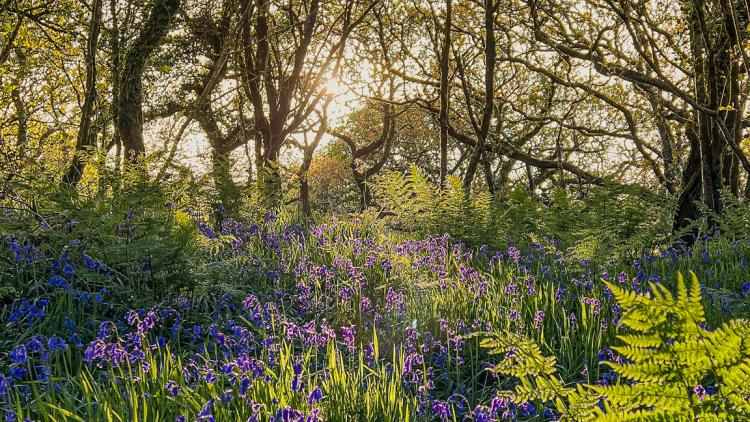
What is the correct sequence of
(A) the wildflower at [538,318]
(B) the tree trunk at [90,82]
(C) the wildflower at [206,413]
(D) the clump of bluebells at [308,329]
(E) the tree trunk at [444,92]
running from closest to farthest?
(C) the wildflower at [206,413] < (D) the clump of bluebells at [308,329] < (A) the wildflower at [538,318] < (B) the tree trunk at [90,82] < (E) the tree trunk at [444,92]

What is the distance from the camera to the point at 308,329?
2965 millimetres

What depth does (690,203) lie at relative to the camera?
7395mm

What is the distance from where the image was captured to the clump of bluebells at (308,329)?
256cm

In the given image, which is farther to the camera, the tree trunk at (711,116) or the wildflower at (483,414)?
the tree trunk at (711,116)

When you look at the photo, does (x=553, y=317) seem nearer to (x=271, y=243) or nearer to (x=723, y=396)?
(x=723, y=396)

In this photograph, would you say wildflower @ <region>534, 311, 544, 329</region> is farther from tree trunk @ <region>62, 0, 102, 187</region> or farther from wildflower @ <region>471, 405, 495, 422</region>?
tree trunk @ <region>62, 0, 102, 187</region>

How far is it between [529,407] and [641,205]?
16.3 feet

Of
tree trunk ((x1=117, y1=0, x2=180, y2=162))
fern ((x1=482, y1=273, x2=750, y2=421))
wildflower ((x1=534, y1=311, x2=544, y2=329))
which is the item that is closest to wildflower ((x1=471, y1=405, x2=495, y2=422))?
fern ((x1=482, y1=273, x2=750, y2=421))

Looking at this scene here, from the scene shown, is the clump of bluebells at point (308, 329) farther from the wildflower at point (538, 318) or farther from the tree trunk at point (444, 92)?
the tree trunk at point (444, 92)

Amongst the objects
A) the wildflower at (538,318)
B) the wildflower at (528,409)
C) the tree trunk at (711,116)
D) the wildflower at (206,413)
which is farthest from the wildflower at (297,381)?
the tree trunk at (711,116)

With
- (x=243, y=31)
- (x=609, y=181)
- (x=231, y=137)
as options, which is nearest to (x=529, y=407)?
(x=609, y=181)

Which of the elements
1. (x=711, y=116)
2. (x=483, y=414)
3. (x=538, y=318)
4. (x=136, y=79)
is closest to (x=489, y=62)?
(x=711, y=116)

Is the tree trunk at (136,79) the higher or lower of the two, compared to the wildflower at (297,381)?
higher

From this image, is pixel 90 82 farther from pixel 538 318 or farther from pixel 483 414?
pixel 483 414
